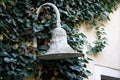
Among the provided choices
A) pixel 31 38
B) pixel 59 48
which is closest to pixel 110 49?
pixel 31 38

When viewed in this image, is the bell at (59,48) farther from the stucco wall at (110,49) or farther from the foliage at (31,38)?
the stucco wall at (110,49)

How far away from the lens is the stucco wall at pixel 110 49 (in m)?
3.56

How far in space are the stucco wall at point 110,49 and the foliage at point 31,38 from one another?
0.40 m

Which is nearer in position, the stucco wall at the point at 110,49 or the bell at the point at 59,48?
the bell at the point at 59,48

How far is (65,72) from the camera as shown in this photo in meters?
2.76

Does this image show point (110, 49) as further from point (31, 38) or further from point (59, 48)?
point (59, 48)

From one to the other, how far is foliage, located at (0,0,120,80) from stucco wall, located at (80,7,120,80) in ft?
1.31

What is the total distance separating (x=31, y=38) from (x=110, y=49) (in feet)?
5.12

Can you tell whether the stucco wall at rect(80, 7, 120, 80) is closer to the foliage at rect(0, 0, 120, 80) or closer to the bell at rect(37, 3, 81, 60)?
the foliage at rect(0, 0, 120, 80)

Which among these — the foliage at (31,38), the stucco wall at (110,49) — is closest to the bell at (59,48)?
the foliage at (31,38)

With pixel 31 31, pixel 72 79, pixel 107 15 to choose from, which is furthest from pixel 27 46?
pixel 107 15

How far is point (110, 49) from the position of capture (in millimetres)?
3891

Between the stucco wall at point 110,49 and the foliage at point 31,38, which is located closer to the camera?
the foliage at point 31,38

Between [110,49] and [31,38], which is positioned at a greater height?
[31,38]
